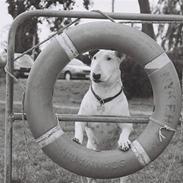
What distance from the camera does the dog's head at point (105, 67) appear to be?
407 centimetres

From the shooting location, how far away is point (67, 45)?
3.79m

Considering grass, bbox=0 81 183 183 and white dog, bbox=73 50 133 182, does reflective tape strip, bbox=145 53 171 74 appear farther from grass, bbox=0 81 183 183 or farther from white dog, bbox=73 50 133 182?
grass, bbox=0 81 183 183

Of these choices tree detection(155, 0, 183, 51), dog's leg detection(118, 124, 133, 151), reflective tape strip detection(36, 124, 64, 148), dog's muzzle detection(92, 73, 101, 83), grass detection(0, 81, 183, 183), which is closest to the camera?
reflective tape strip detection(36, 124, 64, 148)

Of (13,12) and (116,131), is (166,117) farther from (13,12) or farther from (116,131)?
(13,12)

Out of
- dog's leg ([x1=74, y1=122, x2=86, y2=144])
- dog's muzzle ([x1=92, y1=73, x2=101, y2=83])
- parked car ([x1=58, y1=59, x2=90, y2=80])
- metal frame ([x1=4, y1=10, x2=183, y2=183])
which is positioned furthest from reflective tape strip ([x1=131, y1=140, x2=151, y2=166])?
parked car ([x1=58, y1=59, x2=90, y2=80])

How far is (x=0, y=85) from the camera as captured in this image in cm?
1720

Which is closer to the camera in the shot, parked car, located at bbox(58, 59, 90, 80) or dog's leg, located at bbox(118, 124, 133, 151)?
dog's leg, located at bbox(118, 124, 133, 151)

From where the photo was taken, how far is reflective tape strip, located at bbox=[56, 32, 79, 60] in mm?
3791

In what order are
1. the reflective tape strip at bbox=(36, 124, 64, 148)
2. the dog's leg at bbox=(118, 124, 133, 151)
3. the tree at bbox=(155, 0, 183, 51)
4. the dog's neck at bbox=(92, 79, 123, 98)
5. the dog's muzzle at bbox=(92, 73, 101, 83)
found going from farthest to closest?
the tree at bbox=(155, 0, 183, 51) < the dog's neck at bbox=(92, 79, 123, 98) < the dog's muzzle at bbox=(92, 73, 101, 83) < the dog's leg at bbox=(118, 124, 133, 151) < the reflective tape strip at bbox=(36, 124, 64, 148)

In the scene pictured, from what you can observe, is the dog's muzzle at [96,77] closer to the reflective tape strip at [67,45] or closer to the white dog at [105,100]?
the white dog at [105,100]

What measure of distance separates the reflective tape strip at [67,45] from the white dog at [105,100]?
322 millimetres

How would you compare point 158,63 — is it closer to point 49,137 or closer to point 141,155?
point 141,155

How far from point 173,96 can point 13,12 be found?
1054 centimetres

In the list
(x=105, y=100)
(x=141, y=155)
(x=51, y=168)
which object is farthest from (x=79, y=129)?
(x=51, y=168)
